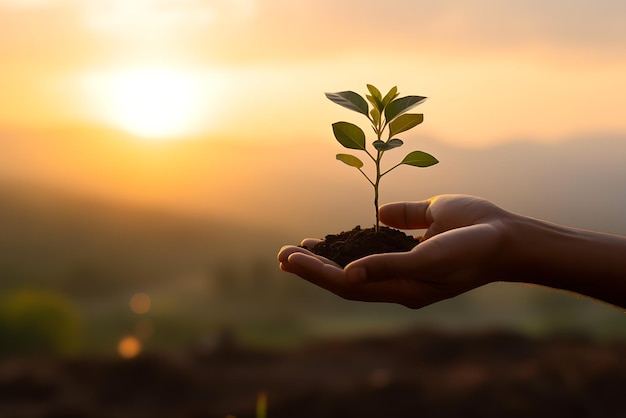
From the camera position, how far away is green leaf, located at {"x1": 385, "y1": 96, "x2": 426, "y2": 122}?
209 centimetres

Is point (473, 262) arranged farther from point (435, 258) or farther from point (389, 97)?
point (389, 97)

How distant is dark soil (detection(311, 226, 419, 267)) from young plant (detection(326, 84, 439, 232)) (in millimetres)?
59

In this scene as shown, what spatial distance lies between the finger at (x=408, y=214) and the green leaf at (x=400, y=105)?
0.34m

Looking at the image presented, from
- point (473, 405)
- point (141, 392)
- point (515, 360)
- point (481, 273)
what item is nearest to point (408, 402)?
point (473, 405)

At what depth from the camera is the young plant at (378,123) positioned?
6.86ft

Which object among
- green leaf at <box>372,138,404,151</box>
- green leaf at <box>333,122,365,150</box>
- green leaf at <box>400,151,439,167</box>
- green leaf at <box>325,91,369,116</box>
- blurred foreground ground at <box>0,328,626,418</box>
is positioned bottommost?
blurred foreground ground at <box>0,328,626,418</box>

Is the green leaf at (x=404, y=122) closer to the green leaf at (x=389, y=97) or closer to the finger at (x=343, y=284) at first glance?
the green leaf at (x=389, y=97)

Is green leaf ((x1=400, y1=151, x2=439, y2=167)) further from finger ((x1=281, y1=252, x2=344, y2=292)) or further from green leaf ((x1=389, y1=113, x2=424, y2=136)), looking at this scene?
finger ((x1=281, y1=252, x2=344, y2=292))

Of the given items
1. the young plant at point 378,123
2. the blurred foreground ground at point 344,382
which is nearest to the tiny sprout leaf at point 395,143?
the young plant at point 378,123

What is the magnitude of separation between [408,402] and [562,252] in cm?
327

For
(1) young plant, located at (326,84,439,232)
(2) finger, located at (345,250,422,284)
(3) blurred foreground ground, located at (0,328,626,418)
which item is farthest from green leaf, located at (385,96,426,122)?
(3) blurred foreground ground, located at (0,328,626,418)

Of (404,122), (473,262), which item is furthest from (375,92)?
(473,262)

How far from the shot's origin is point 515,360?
566 cm

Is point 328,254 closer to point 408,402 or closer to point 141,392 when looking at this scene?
point 408,402
